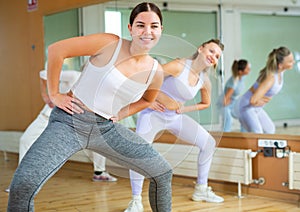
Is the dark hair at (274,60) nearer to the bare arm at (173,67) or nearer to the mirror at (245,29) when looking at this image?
the mirror at (245,29)

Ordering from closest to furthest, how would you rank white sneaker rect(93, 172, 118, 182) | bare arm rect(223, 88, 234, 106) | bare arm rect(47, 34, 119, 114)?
bare arm rect(47, 34, 119, 114)
white sneaker rect(93, 172, 118, 182)
bare arm rect(223, 88, 234, 106)

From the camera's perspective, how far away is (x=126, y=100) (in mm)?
2268

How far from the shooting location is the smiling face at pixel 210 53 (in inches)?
102

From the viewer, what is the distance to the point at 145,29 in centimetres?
207

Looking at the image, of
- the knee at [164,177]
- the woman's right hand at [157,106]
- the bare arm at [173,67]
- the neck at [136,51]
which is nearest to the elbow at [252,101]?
the woman's right hand at [157,106]

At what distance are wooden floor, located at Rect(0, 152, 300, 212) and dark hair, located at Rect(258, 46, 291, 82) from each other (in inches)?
45.3

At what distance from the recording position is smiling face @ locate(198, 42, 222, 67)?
8.52ft

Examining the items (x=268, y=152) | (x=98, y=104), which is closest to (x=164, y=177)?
(x=98, y=104)

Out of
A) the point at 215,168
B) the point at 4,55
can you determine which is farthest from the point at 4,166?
the point at 215,168

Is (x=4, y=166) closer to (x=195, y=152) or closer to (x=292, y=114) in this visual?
(x=195, y=152)

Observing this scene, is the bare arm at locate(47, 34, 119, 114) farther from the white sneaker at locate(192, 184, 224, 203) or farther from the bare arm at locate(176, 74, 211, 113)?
the white sneaker at locate(192, 184, 224, 203)

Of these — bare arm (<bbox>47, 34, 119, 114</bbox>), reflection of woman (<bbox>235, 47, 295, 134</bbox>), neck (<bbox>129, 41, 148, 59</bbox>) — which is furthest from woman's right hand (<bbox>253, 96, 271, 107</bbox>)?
bare arm (<bbox>47, 34, 119, 114</bbox>)

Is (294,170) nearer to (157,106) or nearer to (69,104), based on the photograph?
(157,106)

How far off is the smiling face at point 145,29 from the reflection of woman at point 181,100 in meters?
0.35
